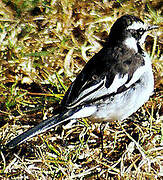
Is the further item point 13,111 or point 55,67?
point 55,67

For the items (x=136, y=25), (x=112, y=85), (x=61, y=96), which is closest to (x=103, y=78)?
(x=112, y=85)

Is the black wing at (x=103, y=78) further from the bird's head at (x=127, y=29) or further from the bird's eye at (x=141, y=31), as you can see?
the bird's eye at (x=141, y=31)

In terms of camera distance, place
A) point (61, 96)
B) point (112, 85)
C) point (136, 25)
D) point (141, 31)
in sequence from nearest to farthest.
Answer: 1. point (112, 85)
2. point (136, 25)
3. point (141, 31)
4. point (61, 96)

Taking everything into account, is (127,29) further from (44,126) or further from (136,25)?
(44,126)

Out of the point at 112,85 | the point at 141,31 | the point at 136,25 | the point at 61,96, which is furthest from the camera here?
the point at 61,96

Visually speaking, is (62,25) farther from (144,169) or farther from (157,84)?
(144,169)

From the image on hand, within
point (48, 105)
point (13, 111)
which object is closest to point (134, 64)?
point (48, 105)

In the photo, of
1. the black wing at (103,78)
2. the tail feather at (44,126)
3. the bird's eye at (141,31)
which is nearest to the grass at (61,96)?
the tail feather at (44,126)
